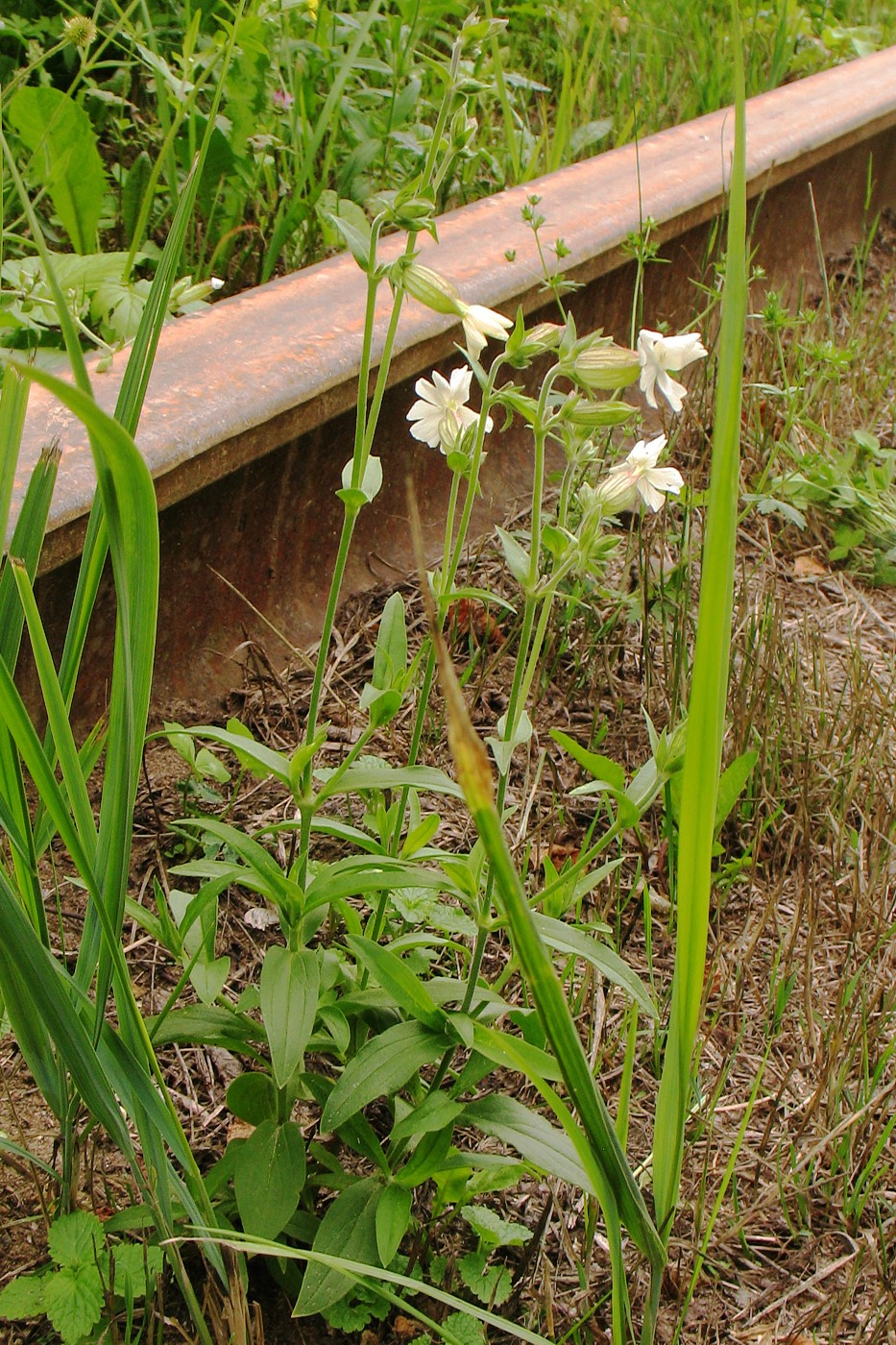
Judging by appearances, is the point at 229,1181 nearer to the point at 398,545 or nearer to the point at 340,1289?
the point at 340,1289

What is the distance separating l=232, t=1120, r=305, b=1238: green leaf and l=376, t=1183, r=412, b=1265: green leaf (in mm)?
65

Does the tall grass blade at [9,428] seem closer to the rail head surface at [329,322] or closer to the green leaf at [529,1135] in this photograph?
the rail head surface at [329,322]

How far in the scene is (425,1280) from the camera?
99 centimetres

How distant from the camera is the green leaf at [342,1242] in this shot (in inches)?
34.9

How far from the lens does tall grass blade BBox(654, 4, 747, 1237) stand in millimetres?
538

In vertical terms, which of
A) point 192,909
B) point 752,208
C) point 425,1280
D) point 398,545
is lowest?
point 425,1280

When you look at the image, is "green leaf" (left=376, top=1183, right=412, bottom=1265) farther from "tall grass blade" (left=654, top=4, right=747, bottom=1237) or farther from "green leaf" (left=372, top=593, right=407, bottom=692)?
"green leaf" (left=372, top=593, right=407, bottom=692)

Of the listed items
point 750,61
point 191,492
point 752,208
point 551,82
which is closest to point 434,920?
point 191,492

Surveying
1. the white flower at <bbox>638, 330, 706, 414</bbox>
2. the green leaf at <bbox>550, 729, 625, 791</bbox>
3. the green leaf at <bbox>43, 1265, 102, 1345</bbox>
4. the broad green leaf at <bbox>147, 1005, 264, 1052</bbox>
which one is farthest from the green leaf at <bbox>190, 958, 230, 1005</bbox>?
the white flower at <bbox>638, 330, 706, 414</bbox>

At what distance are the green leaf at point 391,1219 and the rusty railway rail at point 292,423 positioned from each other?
0.69 m

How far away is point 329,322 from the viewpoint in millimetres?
1611

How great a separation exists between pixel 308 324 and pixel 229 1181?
1.07 metres

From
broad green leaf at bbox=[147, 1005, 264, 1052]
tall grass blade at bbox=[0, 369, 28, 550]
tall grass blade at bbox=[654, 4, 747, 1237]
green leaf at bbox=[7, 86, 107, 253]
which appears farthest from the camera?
green leaf at bbox=[7, 86, 107, 253]

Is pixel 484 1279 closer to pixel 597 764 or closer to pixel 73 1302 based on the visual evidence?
pixel 73 1302
